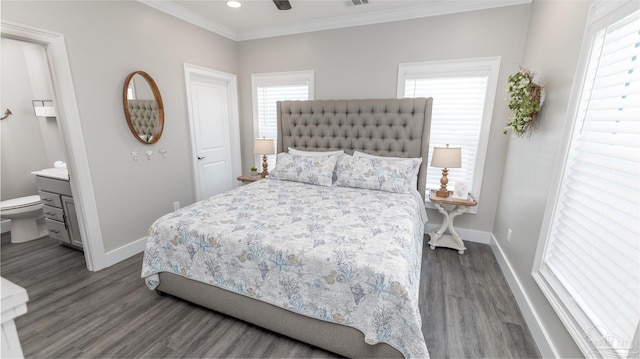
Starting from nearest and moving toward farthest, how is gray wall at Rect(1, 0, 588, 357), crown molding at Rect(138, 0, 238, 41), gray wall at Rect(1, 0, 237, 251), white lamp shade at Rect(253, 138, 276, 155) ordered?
1. gray wall at Rect(1, 0, 588, 357)
2. gray wall at Rect(1, 0, 237, 251)
3. crown molding at Rect(138, 0, 238, 41)
4. white lamp shade at Rect(253, 138, 276, 155)

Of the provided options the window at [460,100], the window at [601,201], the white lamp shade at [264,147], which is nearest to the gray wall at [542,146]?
the window at [601,201]

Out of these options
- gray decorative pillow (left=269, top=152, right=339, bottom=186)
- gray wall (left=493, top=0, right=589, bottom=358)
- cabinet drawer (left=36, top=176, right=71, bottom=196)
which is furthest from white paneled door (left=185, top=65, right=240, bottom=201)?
gray wall (left=493, top=0, right=589, bottom=358)

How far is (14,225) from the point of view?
122 inches

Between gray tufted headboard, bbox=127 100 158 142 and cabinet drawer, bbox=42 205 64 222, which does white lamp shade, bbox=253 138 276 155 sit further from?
cabinet drawer, bbox=42 205 64 222

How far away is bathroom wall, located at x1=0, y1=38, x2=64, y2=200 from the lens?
3.27 m

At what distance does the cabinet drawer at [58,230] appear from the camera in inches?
113

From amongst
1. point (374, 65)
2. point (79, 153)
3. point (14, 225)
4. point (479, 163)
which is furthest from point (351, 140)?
point (14, 225)

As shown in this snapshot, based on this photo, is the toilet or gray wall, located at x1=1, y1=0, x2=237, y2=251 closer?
gray wall, located at x1=1, y1=0, x2=237, y2=251

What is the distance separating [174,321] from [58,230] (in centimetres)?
210

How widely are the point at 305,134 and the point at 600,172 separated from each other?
115 inches

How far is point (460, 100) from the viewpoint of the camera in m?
3.07

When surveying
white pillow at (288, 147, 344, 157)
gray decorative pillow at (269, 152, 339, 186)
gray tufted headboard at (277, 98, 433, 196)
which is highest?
gray tufted headboard at (277, 98, 433, 196)

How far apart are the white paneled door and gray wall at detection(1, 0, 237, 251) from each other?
134mm

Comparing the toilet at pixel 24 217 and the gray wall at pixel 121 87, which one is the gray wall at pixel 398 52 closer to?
the gray wall at pixel 121 87
